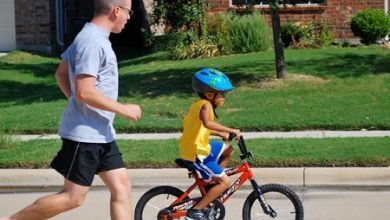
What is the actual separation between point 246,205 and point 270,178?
2.24m

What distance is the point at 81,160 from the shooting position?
557 cm

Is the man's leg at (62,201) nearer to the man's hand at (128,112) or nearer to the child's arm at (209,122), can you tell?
the man's hand at (128,112)

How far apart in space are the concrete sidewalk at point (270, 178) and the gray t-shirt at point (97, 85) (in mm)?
3665

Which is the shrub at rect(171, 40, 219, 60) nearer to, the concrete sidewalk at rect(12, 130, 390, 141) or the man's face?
the concrete sidewalk at rect(12, 130, 390, 141)

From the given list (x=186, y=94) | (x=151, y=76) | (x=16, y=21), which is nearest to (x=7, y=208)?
(x=186, y=94)

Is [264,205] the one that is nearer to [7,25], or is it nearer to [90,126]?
[90,126]

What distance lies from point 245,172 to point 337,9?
586 inches

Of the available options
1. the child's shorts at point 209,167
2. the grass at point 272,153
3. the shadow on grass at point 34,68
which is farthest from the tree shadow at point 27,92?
the child's shorts at point 209,167

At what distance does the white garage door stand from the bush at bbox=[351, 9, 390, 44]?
1034cm

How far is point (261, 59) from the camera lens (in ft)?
57.7

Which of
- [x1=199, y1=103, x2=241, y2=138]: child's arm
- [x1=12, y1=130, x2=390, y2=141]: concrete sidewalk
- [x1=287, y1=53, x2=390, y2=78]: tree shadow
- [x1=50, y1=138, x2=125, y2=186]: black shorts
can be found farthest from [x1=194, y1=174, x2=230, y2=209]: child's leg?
[x1=287, y1=53, x2=390, y2=78]: tree shadow

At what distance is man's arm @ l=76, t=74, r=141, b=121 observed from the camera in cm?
529

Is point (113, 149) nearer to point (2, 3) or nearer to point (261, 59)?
point (261, 59)

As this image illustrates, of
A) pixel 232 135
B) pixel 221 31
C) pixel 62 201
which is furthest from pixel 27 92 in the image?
pixel 62 201
